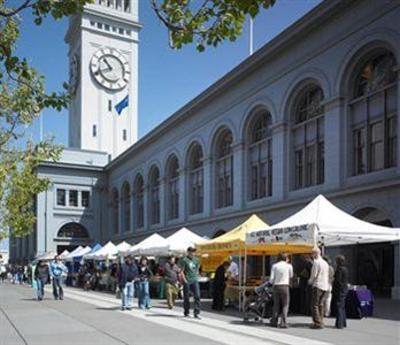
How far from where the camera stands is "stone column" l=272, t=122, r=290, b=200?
33.2 metres

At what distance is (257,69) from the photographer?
1428 inches

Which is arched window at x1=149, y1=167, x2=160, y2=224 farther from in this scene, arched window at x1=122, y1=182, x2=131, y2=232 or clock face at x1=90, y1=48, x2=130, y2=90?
clock face at x1=90, y1=48, x2=130, y2=90

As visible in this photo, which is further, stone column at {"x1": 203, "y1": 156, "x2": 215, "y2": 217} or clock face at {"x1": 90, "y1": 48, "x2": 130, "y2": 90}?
clock face at {"x1": 90, "y1": 48, "x2": 130, "y2": 90}

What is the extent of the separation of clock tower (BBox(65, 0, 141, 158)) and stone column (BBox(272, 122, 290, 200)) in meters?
46.0

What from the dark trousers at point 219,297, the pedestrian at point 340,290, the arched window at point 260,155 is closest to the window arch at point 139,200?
the arched window at point 260,155

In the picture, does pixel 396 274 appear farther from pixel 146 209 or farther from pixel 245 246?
pixel 146 209

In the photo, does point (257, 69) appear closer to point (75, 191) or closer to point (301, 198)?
point (301, 198)

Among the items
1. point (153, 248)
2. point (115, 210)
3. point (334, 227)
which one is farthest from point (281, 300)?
point (115, 210)

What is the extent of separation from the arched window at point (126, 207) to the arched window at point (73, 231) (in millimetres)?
8222

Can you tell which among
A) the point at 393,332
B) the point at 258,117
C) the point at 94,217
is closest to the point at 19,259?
the point at 94,217

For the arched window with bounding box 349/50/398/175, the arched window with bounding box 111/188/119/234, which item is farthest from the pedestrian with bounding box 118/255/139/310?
the arched window with bounding box 111/188/119/234

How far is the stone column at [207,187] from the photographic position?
141ft

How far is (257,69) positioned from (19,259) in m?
59.4

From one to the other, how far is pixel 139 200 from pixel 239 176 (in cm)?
2428
